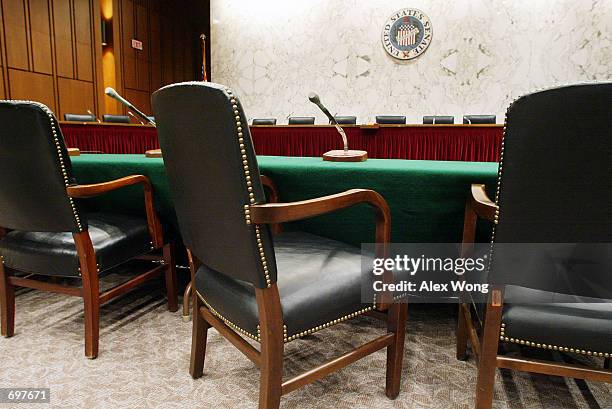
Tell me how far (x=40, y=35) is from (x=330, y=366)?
23.6 ft

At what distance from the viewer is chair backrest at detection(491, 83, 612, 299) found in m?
0.76

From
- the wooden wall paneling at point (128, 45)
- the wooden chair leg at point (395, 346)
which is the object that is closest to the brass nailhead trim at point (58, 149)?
the wooden chair leg at point (395, 346)

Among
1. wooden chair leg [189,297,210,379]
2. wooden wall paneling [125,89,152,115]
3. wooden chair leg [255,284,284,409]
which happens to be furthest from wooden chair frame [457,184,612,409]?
wooden wall paneling [125,89,152,115]

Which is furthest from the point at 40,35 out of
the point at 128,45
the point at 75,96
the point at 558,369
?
the point at 558,369

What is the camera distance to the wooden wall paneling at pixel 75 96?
21.5 ft

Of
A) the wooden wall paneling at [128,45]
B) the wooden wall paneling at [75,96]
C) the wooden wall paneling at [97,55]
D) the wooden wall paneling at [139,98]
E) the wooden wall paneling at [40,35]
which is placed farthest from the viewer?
the wooden wall paneling at [139,98]

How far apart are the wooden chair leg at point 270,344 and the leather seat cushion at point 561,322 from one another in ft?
1.76

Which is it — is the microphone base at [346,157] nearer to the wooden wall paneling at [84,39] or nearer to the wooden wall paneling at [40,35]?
the wooden wall paneling at [40,35]

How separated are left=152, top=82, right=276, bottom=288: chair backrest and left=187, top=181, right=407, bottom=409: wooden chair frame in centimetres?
5

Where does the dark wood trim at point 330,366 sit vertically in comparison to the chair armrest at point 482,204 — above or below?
below

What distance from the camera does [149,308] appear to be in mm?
1932

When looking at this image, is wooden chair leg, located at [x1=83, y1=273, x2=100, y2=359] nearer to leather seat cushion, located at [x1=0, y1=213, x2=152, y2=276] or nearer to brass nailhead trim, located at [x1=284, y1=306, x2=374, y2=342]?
leather seat cushion, located at [x1=0, y1=213, x2=152, y2=276]

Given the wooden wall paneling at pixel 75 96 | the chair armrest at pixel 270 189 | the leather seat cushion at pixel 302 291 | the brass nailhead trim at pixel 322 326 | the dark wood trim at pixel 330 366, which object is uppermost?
the wooden wall paneling at pixel 75 96

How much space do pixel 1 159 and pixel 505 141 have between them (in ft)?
5.11
